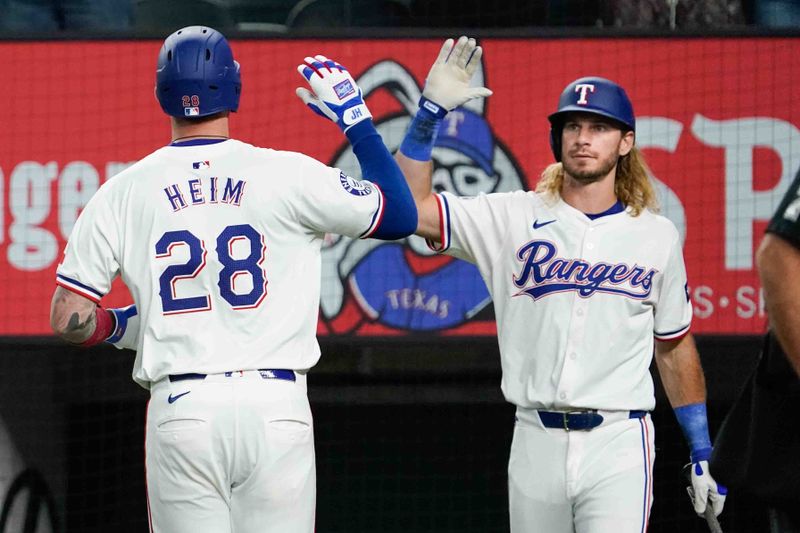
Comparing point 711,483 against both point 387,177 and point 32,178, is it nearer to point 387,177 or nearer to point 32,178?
point 387,177

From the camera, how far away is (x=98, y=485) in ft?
20.7

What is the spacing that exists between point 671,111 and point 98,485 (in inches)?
119

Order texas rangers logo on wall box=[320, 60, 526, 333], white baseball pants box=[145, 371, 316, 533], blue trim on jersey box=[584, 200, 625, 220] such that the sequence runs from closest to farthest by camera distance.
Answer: white baseball pants box=[145, 371, 316, 533]
blue trim on jersey box=[584, 200, 625, 220]
texas rangers logo on wall box=[320, 60, 526, 333]

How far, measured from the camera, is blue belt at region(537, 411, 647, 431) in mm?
3734

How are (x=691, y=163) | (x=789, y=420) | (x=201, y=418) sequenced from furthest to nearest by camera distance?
(x=691, y=163), (x=201, y=418), (x=789, y=420)

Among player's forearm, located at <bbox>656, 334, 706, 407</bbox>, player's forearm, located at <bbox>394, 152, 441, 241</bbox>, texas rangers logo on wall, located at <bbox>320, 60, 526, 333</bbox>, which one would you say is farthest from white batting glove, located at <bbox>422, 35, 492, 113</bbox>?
texas rangers logo on wall, located at <bbox>320, 60, 526, 333</bbox>

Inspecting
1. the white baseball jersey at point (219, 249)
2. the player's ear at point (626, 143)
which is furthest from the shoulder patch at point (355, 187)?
the player's ear at point (626, 143)

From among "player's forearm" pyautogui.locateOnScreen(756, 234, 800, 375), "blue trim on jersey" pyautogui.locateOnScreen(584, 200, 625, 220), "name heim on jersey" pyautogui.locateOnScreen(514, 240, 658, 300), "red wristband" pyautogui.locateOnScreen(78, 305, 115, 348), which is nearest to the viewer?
"player's forearm" pyautogui.locateOnScreen(756, 234, 800, 375)

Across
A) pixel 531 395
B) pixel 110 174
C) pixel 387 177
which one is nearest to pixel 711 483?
pixel 531 395

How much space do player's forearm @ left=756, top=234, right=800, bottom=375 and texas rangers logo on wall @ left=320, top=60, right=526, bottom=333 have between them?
3.15m

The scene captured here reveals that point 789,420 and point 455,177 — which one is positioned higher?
point 455,177

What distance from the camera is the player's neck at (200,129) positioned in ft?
10.7

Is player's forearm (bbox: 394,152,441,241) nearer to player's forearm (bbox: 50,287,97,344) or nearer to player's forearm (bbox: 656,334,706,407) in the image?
player's forearm (bbox: 656,334,706,407)

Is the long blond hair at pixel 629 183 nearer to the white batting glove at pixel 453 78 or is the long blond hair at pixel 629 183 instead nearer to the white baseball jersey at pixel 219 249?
the white batting glove at pixel 453 78
